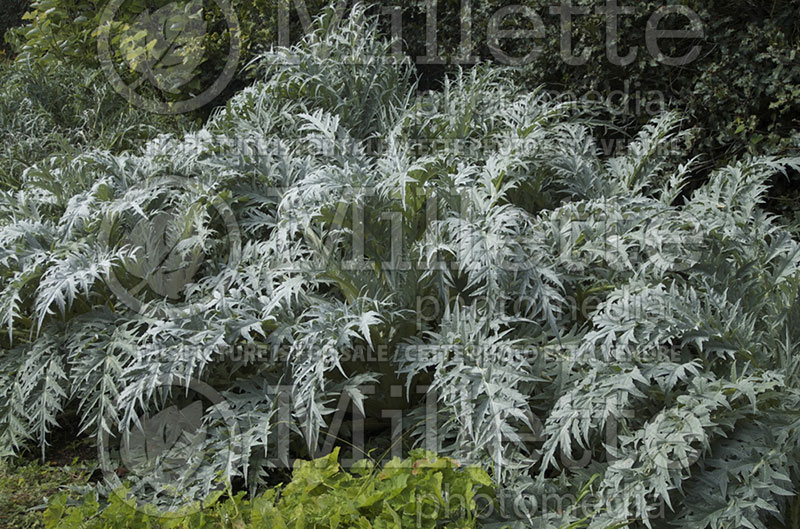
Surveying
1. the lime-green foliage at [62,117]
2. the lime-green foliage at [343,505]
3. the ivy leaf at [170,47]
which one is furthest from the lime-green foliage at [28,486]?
the ivy leaf at [170,47]

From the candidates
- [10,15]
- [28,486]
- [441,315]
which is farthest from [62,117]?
[10,15]

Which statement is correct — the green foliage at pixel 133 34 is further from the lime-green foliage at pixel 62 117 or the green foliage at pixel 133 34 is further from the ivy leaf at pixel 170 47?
the lime-green foliage at pixel 62 117

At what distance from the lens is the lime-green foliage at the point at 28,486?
2293 millimetres

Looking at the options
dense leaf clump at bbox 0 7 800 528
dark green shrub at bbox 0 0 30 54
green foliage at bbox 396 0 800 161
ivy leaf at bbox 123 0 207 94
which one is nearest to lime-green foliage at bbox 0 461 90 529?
dense leaf clump at bbox 0 7 800 528

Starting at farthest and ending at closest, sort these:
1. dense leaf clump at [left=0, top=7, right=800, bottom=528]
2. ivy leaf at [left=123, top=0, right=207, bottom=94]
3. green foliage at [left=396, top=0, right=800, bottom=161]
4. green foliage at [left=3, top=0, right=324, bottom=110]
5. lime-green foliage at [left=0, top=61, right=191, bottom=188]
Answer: ivy leaf at [left=123, top=0, right=207, bottom=94] → green foliage at [left=3, top=0, right=324, bottom=110] → lime-green foliage at [left=0, top=61, right=191, bottom=188] → green foliage at [left=396, top=0, right=800, bottom=161] → dense leaf clump at [left=0, top=7, right=800, bottom=528]

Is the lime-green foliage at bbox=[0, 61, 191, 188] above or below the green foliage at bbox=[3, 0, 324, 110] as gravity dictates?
below

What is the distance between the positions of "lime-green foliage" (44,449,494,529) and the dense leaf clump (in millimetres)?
170

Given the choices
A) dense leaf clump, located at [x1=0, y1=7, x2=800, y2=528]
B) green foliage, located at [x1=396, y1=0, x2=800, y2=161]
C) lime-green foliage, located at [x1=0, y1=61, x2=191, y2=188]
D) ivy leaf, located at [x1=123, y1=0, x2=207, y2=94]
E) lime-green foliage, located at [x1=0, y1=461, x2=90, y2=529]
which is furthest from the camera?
ivy leaf, located at [x1=123, y1=0, x2=207, y2=94]

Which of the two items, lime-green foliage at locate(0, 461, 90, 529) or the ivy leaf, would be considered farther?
the ivy leaf

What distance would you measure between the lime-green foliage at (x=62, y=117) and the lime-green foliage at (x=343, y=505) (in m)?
2.98

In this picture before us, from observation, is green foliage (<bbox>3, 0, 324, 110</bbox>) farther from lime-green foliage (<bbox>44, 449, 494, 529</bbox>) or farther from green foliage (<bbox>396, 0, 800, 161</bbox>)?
lime-green foliage (<bbox>44, 449, 494, 529</bbox>)

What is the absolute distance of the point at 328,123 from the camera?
324cm

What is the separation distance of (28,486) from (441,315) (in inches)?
60.1

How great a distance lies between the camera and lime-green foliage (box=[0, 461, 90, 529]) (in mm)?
2293
